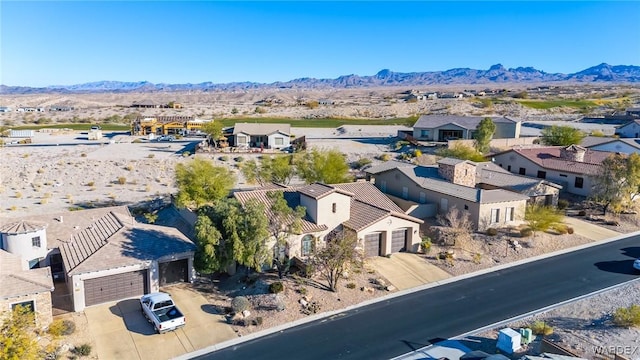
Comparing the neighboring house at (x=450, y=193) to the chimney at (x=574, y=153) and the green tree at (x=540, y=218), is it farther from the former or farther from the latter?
the chimney at (x=574, y=153)

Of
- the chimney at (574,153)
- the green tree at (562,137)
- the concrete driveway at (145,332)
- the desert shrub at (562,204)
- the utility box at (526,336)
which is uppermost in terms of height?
the green tree at (562,137)

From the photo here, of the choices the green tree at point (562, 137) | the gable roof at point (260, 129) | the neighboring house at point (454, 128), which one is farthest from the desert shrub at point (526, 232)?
the gable roof at point (260, 129)

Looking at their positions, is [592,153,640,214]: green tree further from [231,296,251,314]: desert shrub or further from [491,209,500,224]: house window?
[231,296,251,314]: desert shrub

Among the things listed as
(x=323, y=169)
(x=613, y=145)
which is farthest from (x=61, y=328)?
(x=613, y=145)

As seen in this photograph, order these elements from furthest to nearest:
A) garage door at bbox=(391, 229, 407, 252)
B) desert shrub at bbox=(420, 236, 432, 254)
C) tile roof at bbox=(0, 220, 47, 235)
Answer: desert shrub at bbox=(420, 236, 432, 254)
garage door at bbox=(391, 229, 407, 252)
tile roof at bbox=(0, 220, 47, 235)

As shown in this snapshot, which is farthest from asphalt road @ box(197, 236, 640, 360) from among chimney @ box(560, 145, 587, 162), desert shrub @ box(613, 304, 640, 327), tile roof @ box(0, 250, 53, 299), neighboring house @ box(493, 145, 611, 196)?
chimney @ box(560, 145, 587, 162)

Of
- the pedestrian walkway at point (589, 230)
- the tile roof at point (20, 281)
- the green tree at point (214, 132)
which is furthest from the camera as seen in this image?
the green tree at point (214, 132)
